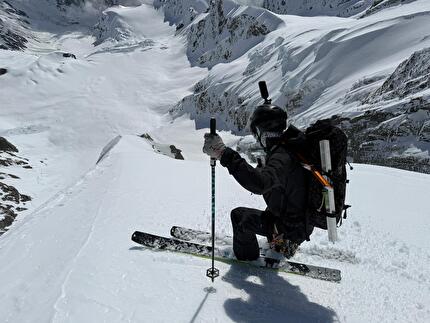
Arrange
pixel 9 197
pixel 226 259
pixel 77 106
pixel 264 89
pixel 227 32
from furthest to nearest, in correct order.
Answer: pixel 227 32 → pixel 77 106 → pixel 9 197 → pixel 226 259 → pixel 264 89

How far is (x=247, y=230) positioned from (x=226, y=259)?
63 cm

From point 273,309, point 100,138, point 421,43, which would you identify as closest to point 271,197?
point 273,309

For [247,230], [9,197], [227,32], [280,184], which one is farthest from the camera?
[227,32]


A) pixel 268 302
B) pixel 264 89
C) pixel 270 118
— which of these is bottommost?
pixel 268 302

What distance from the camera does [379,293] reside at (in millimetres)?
4980

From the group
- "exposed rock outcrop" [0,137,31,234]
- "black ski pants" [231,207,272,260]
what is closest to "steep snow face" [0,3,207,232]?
"exposed rock outcrop" [0,137,31,234]

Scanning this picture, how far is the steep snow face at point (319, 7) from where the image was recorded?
5012 inches

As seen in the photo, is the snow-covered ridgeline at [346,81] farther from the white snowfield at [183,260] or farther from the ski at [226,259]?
the ski at [226,259]

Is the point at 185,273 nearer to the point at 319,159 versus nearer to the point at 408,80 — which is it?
the point at 319,159

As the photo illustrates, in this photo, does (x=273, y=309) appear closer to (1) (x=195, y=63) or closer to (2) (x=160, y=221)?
(2) (x=160, y=221)

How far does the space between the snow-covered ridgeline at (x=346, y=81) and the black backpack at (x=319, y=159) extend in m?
19.5

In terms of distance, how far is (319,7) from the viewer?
490ft

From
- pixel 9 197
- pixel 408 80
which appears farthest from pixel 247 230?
pixel 9 197

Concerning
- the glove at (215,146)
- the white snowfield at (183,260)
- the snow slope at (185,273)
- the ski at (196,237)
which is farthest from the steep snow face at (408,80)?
the glove at (215,146)
